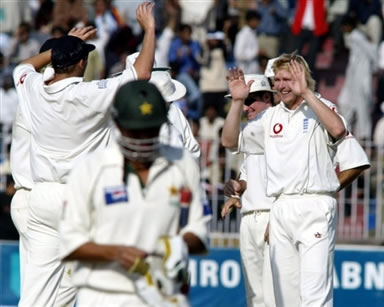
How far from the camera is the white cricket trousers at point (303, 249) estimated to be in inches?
335

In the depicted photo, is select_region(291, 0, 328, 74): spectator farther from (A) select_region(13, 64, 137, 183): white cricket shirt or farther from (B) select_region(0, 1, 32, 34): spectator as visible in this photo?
(A) select_region(13, 64, 137, 183): white cricket shirt

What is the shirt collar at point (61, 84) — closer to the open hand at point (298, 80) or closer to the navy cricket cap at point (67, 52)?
the navy cricket cap at point (67, 52)

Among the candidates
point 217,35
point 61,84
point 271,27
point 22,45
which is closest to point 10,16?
point 22,45

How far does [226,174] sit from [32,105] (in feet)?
22.2

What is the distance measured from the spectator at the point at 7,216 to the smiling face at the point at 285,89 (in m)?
6.59

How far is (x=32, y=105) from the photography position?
845 cm

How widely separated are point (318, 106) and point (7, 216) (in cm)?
729

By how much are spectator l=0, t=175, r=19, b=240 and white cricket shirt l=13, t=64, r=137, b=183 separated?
6.14 metres

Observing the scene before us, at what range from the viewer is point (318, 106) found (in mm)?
8258

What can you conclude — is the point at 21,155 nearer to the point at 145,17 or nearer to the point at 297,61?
the point at 145,17

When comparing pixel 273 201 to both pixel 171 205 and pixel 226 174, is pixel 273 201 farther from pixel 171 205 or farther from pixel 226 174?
pixel 226 174

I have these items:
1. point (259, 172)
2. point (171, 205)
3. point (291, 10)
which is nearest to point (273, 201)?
point (259, 172)

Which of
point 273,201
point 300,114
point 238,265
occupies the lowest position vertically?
point 238,265

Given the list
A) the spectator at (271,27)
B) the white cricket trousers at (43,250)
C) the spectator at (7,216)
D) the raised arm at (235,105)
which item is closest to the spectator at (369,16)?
the spectator at (271,27)
